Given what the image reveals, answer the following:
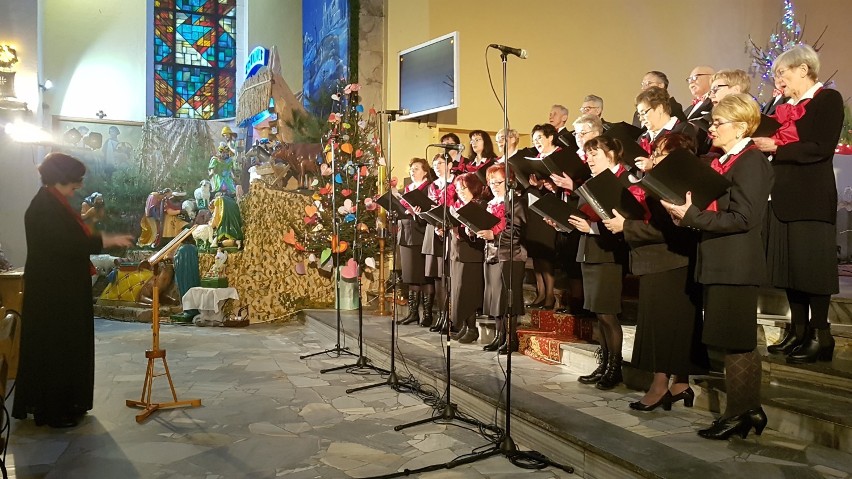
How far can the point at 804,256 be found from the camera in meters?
3.60

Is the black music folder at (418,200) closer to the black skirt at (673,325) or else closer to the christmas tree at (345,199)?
the black skirt at (673,325)

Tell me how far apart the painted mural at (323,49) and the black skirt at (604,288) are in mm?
7018

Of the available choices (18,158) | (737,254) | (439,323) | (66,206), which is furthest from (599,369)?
(18,158)

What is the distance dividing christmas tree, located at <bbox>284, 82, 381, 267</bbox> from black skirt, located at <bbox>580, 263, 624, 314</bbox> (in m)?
4.76

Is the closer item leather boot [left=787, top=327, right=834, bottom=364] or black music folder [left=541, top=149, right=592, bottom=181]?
leather boot [left=787, top=327, right=834, bottom=364]

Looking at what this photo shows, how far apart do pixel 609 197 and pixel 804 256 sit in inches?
43.3

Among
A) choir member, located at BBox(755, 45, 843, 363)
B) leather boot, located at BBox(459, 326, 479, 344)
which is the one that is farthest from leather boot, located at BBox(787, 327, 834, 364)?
leather boot, located at BBox(459, 326, 479, 344)

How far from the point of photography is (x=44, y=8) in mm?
15047

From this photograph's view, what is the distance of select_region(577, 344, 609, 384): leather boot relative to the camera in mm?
4328

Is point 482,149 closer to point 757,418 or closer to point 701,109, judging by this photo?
point 701,109

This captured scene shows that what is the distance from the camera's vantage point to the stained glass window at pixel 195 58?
17.0 m

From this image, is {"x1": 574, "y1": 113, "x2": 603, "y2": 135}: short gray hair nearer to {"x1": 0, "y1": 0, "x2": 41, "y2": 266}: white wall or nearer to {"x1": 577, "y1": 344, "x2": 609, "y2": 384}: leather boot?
{"x1": 577, "y1": 344, "x2": 609, "y2": 384}: leather boot

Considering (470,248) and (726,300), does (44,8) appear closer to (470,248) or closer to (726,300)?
(470,248)

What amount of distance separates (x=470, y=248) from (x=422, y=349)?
972mm
